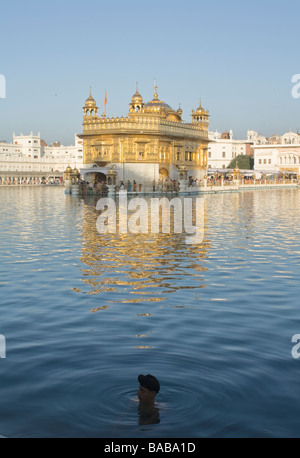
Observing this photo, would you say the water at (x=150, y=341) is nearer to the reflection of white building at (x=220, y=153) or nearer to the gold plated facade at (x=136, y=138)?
the gold plated facade at (x=136, y=138)

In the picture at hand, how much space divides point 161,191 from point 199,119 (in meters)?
18.8

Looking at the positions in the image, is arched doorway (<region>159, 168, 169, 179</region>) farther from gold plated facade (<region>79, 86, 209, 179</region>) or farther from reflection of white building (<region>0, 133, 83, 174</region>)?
reflection of white building (<region>0, 133, 83, 174</region>)

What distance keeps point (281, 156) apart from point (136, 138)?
50.6m

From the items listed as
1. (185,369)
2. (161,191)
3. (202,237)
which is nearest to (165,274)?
(185,369)

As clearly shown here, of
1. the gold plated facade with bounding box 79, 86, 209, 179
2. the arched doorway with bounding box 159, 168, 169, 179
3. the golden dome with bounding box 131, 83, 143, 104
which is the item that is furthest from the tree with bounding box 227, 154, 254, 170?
the golden dome with bounding box 131, 83, 143, 104

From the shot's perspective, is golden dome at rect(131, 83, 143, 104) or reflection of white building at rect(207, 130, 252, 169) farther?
reflection of white building at rect(207, 130, 252, 169)

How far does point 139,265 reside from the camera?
13.6 m

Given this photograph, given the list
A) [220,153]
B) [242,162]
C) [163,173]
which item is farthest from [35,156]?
[163,173]

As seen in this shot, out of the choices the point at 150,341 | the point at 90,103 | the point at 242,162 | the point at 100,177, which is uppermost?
the point at 90,103

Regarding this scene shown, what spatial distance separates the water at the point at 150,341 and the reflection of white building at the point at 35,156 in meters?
97.1

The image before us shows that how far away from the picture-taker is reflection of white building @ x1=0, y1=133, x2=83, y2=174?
364 ft

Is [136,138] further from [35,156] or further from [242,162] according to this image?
[35,156]

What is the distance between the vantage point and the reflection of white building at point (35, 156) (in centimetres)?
11081

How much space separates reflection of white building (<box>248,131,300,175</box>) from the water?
86141mm
